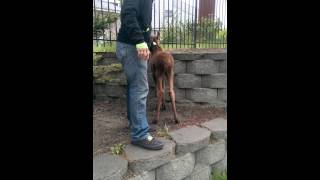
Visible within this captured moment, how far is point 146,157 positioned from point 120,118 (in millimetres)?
1681

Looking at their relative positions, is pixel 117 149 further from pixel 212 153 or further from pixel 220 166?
pixel 220 166

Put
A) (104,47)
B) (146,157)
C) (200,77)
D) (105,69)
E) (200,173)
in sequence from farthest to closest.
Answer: (104,47) → (105,69) → (200,77) → (200,173) → (146,157)

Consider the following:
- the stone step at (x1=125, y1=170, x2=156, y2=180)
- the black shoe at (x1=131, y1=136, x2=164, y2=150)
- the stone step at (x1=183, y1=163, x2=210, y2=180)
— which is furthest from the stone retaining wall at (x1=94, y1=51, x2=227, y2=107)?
the stone step at (x1=125, y1=170, x2=156, y2=180)

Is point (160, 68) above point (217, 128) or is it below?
above

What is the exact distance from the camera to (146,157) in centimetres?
342

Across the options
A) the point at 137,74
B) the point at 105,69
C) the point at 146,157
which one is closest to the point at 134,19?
the point at 137,74

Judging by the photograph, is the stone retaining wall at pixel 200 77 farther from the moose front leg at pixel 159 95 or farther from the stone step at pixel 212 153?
the stone step at pixel 212 153

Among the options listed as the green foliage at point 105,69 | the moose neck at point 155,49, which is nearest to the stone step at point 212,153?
the moose neck at point 155,49

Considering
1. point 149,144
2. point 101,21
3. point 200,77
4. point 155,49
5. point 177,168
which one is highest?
point 101,21

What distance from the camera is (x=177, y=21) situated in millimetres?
6719

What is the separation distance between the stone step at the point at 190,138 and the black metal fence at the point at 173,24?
2.46m

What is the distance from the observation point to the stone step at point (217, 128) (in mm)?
4441
